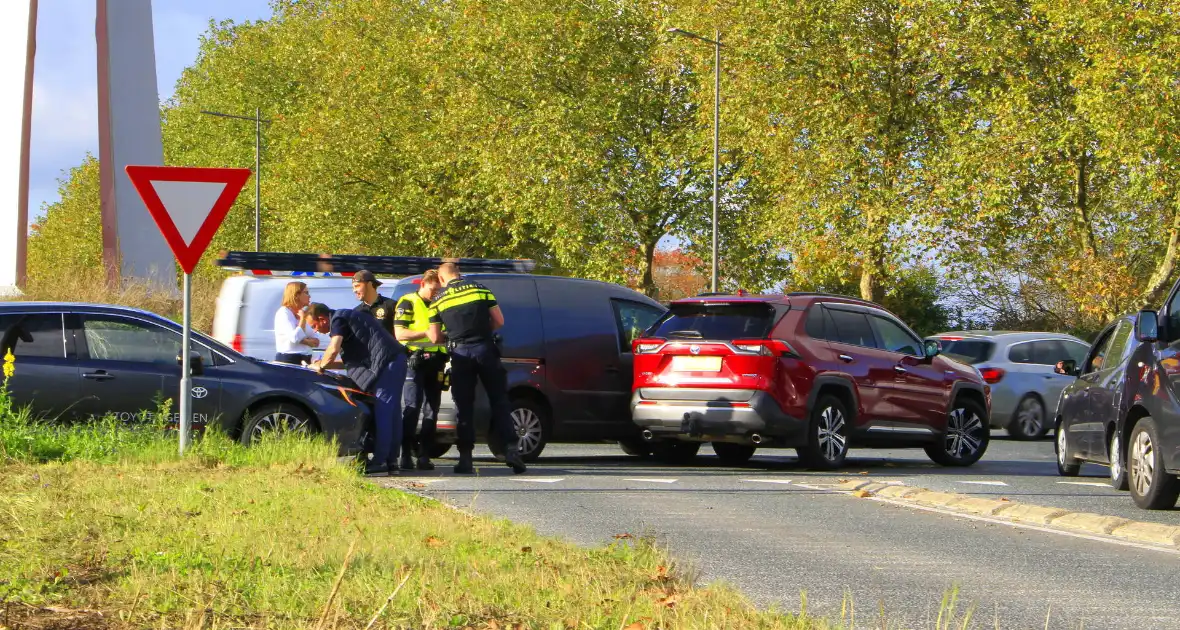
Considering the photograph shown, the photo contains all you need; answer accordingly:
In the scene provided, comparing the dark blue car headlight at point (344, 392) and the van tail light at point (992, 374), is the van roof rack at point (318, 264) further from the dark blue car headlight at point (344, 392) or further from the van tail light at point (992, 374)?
the van tail light at point (992, 374)

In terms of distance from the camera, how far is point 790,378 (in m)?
14.5

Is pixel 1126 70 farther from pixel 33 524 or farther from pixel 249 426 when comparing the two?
pixel 33 524

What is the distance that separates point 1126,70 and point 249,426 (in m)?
21.8

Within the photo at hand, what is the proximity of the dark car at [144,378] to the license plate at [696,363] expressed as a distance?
2.97 meters

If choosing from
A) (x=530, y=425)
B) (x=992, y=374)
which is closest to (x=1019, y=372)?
(x=992, y=374)

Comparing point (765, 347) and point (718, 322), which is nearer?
point (765, 347)

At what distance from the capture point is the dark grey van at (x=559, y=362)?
1512 cm

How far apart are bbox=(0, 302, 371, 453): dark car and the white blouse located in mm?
1787

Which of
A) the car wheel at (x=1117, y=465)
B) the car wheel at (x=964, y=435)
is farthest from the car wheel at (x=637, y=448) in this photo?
the car wheel at (x=1117, y=465)

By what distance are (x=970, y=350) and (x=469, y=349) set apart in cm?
1170

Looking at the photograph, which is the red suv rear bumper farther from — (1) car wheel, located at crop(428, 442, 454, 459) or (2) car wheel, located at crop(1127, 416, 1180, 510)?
(2) car wheel, located at crop(1127, 416, 1180, 510)

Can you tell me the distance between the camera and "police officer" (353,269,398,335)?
13828mm

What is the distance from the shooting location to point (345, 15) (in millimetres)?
53594

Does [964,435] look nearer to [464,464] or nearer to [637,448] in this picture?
[637,448]
